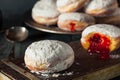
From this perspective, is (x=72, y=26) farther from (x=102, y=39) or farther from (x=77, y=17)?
(x=102, y=39)

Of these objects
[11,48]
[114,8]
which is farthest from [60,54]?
[114,8]

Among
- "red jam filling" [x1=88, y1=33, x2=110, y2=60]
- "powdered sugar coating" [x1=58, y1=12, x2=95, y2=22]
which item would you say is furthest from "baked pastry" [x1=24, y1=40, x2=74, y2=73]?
"powdered sugar coating" [x1=58, y1=12, x2=95, y2=22]

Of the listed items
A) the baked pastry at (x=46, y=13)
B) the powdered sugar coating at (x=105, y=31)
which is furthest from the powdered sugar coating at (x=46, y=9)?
the powdered sugar coating at (x=105, y=31)

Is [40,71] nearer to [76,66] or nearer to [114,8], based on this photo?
[76,66]

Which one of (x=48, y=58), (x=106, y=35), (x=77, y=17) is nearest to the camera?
(x=48, y=58)

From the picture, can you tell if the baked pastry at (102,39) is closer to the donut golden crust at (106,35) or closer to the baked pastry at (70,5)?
the donut golden crust at (106,35)

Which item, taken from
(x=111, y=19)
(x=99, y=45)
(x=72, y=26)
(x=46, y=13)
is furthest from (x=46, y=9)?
(x=99, y=45)

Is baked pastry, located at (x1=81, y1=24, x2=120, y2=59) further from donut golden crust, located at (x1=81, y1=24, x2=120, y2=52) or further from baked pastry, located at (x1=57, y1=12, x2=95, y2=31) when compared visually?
baked pastry, located at (x1=57, y1=12, x2=95, y2=31)

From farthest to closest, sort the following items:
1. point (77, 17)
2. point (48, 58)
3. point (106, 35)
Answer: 1. point (77, 17)
2. point (106, 35)
3. point (48, 58)
